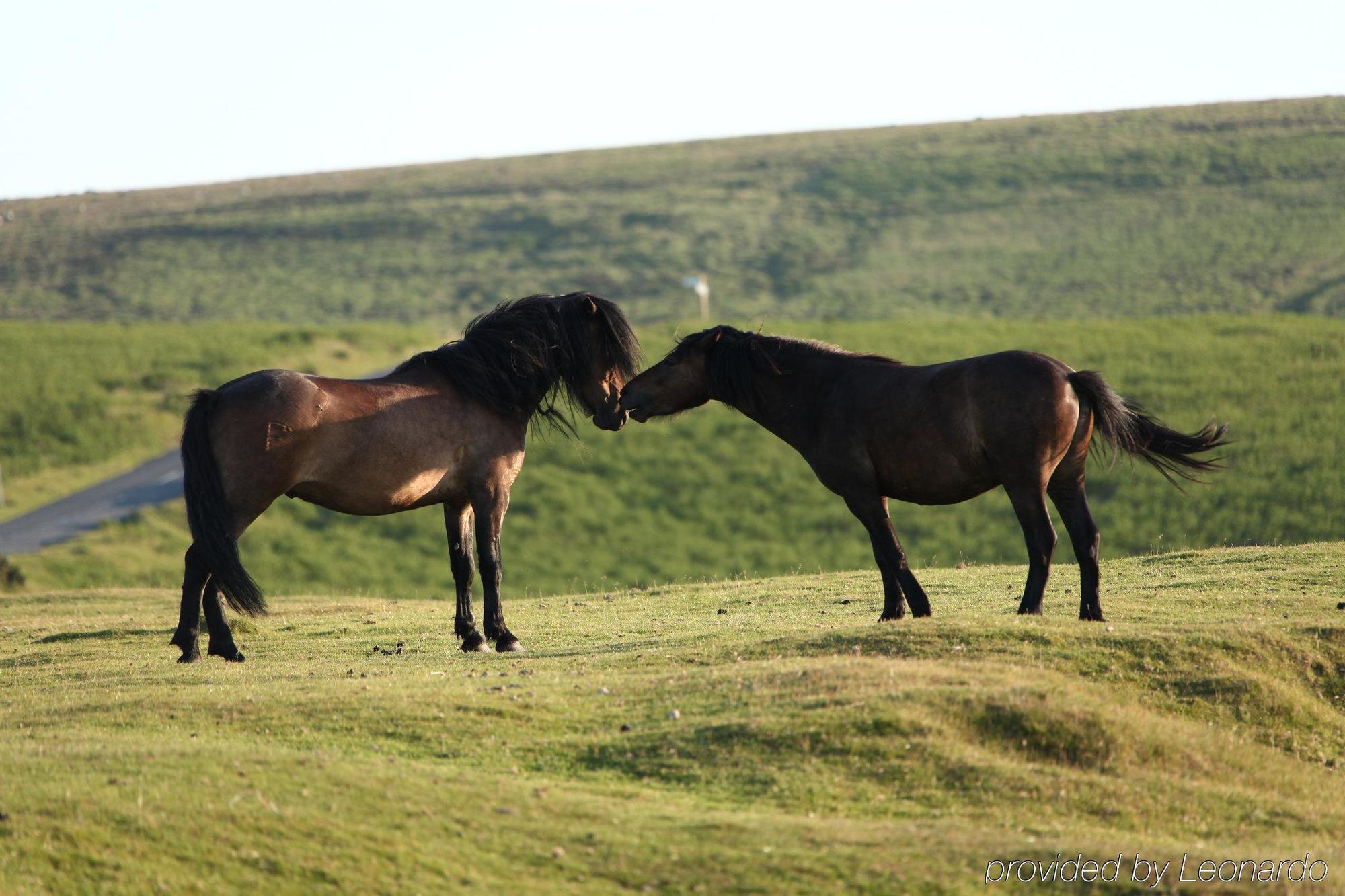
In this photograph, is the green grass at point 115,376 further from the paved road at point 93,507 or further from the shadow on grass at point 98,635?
the shadow on grass at point 98,635

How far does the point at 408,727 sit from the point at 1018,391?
5.54m

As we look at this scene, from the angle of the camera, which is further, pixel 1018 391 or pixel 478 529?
pixel 478 529

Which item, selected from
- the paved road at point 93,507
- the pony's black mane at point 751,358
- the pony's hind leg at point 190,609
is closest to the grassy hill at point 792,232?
the paved road at point 93,507

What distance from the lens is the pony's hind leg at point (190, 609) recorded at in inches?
471

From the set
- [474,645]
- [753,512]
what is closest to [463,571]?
[474,645]

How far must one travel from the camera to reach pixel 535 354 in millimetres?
13195

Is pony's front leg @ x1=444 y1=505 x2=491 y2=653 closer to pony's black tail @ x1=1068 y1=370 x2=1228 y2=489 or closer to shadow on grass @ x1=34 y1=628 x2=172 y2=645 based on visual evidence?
shadow on grass @ x1=34 y1=628 x2=172 y2=645

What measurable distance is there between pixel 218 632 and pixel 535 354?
12.7 feet

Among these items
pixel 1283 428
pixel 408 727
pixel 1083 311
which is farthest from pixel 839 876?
pixel 1083 311

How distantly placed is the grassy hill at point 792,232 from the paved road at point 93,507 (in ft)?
88.2

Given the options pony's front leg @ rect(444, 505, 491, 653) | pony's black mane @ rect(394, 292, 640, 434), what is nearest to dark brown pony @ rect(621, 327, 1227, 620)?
pony's black mane @ rect(394, 292, 640, 434)

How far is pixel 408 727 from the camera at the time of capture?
929cm

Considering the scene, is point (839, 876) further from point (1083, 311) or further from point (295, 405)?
point (1083, 311)

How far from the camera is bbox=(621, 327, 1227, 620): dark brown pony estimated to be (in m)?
11.3
